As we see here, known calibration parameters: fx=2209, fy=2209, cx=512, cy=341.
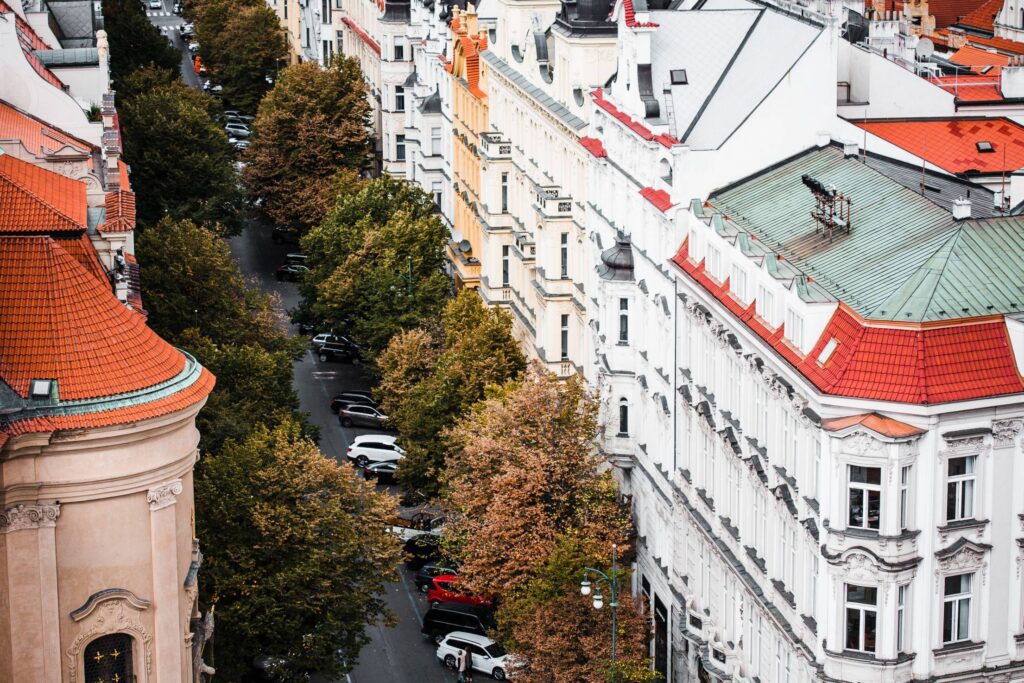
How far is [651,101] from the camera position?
9438cm

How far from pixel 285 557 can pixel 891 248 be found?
28.7 m

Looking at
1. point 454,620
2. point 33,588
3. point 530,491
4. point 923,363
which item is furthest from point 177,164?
point 923,363

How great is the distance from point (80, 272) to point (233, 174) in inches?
3360

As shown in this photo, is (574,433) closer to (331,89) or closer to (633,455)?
(633,455)

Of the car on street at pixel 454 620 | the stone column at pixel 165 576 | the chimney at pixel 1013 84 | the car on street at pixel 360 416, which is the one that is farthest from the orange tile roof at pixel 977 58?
the stone column at pixel 165 576

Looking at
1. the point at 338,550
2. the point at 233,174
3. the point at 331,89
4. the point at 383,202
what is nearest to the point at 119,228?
the point at 338,550

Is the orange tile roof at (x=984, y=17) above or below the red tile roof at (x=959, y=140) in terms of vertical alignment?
below

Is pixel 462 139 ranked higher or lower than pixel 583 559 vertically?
higher

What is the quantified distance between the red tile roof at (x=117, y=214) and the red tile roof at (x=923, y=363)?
112 feet

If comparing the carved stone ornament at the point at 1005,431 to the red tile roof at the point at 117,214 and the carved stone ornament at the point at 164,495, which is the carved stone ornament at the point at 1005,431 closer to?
the carved stone ornament at the point at 164,495

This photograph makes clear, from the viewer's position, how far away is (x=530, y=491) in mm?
95125

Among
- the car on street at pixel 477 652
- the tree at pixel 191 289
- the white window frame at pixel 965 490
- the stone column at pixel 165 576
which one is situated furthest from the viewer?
the tree at pixel 191 289

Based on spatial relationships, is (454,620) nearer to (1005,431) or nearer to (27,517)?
(1005,431)

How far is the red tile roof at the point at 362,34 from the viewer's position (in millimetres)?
176387
